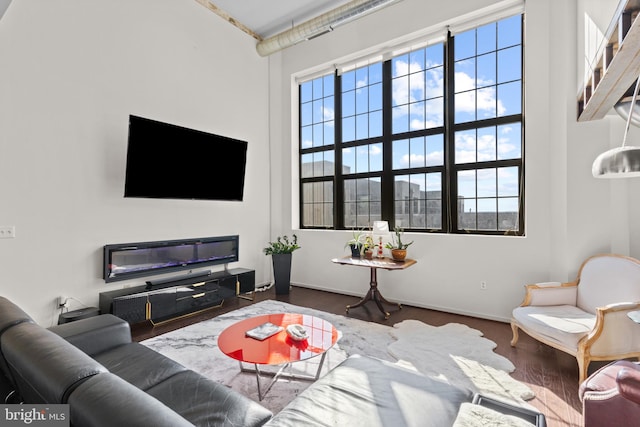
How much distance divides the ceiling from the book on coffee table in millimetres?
4453

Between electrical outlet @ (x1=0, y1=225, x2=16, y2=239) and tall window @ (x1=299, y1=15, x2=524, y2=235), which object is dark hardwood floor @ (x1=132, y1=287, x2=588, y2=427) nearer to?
tall window @ (x1=299, y1=15, x2=524, y2=235)

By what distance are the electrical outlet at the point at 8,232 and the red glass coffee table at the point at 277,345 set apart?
228cm

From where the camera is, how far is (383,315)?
Answer: 3.87 metres

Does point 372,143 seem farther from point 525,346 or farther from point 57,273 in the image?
point 57,273

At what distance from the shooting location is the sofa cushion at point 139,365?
5.49ft

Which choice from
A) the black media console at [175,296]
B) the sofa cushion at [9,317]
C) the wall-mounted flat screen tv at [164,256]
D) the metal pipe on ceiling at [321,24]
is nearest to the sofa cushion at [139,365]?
the sofa cushion at [9,317]

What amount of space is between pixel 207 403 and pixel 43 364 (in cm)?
67

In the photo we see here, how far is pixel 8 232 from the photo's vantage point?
281 centimetres

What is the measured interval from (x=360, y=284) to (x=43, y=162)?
4.09 meters

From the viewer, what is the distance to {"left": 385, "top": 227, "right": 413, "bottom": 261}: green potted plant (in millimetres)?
3973

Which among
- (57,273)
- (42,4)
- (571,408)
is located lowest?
(571,408)

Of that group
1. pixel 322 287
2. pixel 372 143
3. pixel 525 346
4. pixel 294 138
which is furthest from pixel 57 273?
pixel 525 346

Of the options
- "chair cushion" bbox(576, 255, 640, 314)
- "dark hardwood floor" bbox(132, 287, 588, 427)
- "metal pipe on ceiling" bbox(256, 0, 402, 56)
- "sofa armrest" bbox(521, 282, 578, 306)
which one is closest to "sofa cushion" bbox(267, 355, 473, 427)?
"dark hardwood floor" bbox(132, 287, 588, 427)

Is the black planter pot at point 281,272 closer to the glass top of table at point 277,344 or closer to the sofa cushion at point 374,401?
the glass top of table at point 277,344
